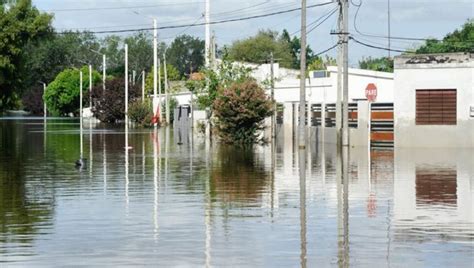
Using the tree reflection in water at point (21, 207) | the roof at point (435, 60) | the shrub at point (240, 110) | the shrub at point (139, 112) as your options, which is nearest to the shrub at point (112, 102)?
the shrub at point (139, 112)

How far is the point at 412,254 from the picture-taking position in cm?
1348

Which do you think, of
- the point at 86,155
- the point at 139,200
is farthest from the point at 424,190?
the point at 86,155

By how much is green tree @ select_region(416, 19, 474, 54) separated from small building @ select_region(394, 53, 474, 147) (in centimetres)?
5196

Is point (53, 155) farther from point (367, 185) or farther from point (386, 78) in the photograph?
point (386, 78)

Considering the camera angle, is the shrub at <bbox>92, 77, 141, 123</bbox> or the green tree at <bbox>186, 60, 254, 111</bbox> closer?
A: the green tree at <bbox>186, 60, 254, 111</bbox>

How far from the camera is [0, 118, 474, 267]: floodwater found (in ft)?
44.2

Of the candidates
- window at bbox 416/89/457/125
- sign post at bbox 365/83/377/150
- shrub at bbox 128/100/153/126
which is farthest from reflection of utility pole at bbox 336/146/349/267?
shrub at bbox 128/100/153/126

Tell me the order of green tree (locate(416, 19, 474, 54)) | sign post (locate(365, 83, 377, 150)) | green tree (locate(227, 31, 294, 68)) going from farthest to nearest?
1. green tree (locate(227, 31, 294, 68))
2. green tree (locate(416, 19, 474, 54))
3. sign post (locate(365, 83, 377, 150))

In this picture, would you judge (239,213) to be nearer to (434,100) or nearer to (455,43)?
(434,100)

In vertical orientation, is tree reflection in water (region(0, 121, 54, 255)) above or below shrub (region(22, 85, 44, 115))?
below

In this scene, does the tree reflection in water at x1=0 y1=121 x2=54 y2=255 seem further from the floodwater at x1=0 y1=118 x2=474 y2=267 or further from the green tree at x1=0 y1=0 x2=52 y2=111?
the green tree at x1=0 y1=0 x2=52 y2=111

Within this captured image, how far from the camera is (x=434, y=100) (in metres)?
41.3

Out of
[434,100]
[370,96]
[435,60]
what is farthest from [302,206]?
[370,96]

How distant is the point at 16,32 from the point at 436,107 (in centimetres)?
3975
